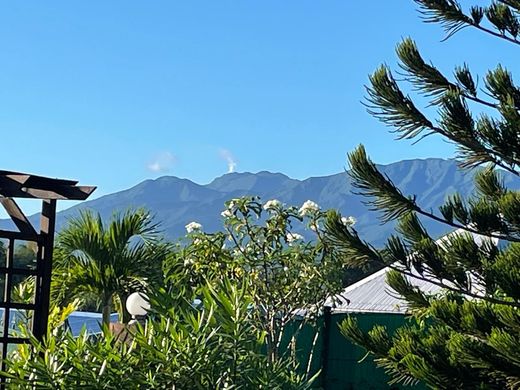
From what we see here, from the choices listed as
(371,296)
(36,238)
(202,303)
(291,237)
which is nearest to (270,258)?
(291,237)

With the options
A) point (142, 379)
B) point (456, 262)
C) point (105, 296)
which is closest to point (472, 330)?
point (456, 262)

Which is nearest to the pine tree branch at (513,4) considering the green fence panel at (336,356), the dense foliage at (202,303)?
the dense foliage at (202,303)

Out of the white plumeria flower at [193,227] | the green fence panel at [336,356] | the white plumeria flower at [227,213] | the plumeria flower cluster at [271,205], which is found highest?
the plumeria flower cluster at [271,205]

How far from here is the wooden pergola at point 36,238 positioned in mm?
6062

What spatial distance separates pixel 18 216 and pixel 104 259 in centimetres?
301

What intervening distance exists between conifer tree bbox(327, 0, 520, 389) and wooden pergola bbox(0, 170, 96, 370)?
193cm

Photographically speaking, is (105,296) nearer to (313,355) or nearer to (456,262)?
(313,355)

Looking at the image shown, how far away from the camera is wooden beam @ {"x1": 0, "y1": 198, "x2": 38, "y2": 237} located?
6.27 metres

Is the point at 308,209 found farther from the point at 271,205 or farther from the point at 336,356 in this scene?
the point at 336,356

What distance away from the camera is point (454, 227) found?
6.83 metres

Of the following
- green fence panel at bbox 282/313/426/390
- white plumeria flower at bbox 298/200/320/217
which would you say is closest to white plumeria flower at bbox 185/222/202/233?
white plumeria flower at bbox 298/200/320/217

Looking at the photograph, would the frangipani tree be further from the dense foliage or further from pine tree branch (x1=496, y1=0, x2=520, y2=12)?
pine tree branch (x1=496, y1=0, x2=520, y2=12)

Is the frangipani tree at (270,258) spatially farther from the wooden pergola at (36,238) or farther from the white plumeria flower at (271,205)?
the wooden pergola at (36,238)

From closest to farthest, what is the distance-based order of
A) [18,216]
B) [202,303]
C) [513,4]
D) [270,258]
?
[202,303]
[18,216]
[513,4]
[270,258]
